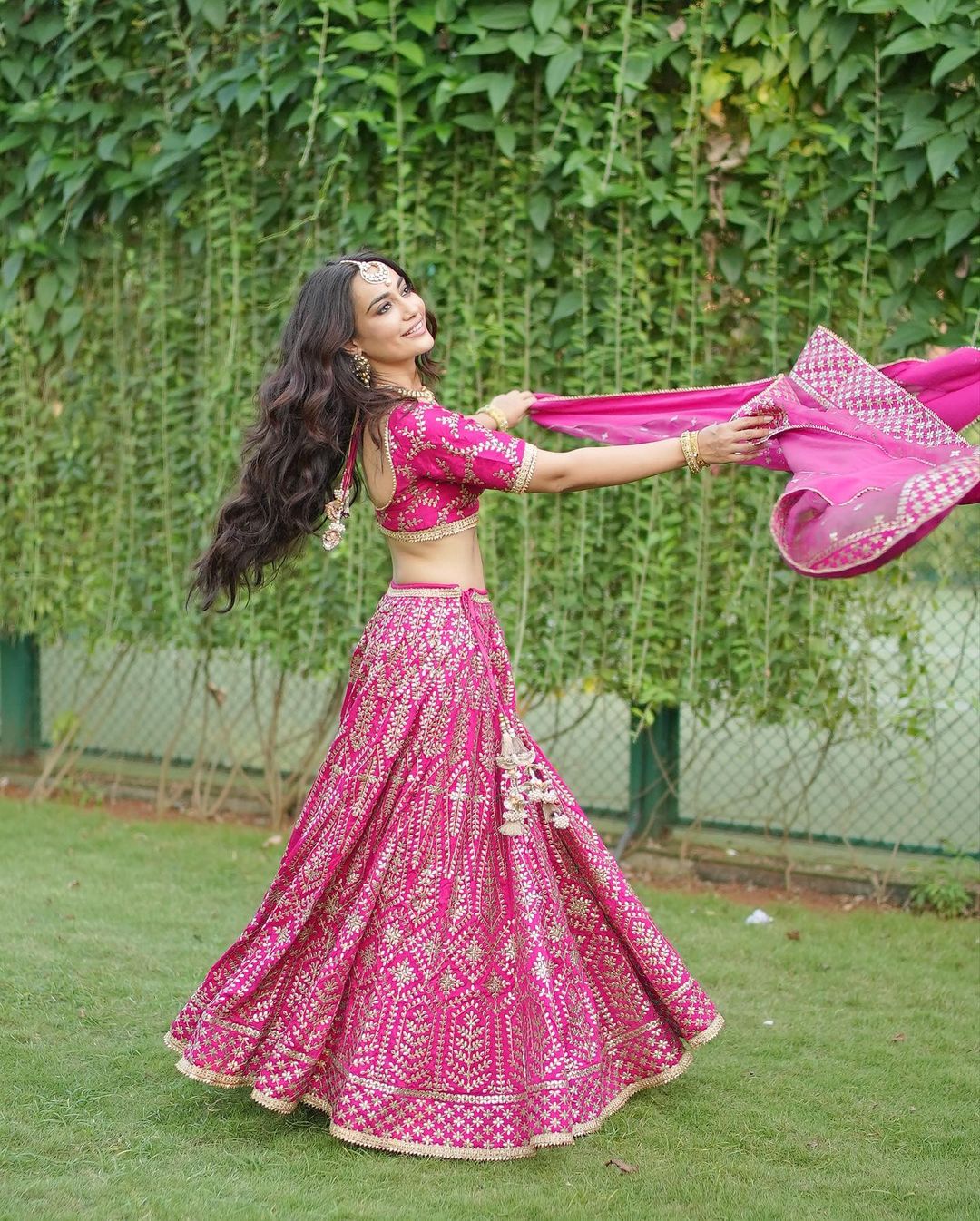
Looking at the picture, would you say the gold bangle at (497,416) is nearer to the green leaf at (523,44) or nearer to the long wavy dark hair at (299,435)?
the long wavy dark hair at (299,435)

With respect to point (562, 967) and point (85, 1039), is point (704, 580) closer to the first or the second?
point (562, 967)

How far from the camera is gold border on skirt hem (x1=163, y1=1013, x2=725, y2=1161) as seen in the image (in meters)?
2.72

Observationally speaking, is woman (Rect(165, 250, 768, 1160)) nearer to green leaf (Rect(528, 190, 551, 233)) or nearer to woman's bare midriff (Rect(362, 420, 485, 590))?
woman's bare midriff (Rect(362, 420, 485, 590))

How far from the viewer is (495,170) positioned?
4.64m

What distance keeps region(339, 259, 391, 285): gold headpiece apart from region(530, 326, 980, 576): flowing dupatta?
1.74 ft

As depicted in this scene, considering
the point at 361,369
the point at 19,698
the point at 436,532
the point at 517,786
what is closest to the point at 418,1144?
the point at 517,786

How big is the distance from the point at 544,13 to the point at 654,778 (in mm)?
2463

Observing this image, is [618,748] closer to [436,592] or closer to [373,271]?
[436,592]

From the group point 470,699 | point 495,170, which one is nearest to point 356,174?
point 495,170

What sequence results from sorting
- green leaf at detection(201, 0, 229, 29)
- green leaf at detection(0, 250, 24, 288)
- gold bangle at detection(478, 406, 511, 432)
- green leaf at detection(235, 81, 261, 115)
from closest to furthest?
gold bangle at detection(478, 406, 511, 432), green leaf at detection(235, 81, 261, 115), green leaf at detection(201, 0, 229, 29), green leaf at detection(0, 250, 24, 288)

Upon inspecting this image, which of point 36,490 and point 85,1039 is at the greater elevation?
point 36,490

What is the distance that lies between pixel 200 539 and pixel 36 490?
788 millimetres

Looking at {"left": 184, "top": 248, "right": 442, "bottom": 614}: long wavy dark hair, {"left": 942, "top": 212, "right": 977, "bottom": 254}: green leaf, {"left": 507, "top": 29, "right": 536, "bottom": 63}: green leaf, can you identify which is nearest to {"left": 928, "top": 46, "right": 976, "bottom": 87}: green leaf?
{"left": 942, "top": 212, "right": 977, "bottom": 254}: green leaf

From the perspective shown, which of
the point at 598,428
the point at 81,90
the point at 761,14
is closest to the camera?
the point at 598,428
